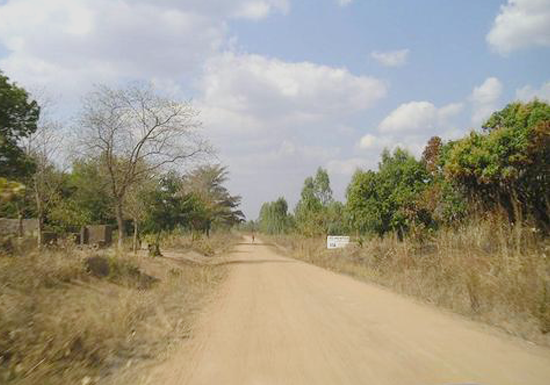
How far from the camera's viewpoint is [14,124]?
808 inches

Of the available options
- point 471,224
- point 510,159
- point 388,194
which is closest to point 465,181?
point 510,159

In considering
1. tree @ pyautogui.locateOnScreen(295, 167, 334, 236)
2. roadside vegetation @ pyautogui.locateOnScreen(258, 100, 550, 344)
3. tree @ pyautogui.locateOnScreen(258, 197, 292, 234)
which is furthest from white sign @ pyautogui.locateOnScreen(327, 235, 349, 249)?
tree @ pyautogui.locateOnScreen(258, 197, 292, 234)

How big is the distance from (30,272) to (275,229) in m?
85.6

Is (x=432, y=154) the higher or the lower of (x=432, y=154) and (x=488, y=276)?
the higher

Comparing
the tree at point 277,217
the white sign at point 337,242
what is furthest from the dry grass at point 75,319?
the tree at point 277,217

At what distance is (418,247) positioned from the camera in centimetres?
1806

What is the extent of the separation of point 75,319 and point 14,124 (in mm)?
14396

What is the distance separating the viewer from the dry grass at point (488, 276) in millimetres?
9000

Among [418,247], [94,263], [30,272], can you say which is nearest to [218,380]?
[30,272]

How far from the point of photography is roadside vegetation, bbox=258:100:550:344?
995 centimetres

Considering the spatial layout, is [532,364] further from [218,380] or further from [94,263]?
[94,263]

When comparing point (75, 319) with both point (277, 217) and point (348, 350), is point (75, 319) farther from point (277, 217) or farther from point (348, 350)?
point (277, 217)

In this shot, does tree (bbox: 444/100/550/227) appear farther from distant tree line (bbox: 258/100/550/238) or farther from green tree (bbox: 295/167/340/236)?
green tree (bbox: 295/167/340/236)

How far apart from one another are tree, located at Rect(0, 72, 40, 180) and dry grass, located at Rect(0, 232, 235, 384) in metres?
5.65
